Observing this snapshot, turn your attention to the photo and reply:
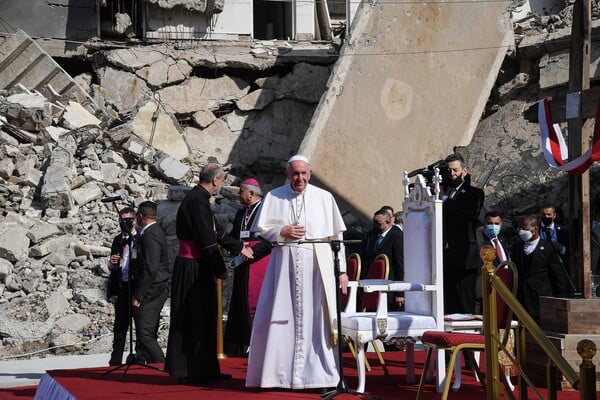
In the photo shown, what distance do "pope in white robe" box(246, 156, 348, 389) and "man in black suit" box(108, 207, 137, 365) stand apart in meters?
2.03

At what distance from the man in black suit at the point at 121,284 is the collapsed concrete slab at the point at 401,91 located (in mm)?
6319

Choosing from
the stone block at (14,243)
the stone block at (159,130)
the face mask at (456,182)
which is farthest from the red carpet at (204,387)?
the stone block at (159,130)

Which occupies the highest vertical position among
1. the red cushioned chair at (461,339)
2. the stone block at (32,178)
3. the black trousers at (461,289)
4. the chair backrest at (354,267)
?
the stone block at (32,178)

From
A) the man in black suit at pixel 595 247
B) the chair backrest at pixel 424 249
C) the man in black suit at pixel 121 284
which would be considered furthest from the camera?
the man in black suit at pixel 595 247

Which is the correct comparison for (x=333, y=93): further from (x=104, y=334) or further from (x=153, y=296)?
(x=153, y=296)

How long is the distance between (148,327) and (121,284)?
533 millimetres

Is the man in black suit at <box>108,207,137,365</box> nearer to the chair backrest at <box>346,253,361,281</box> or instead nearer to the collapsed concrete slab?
the chair backrest at <box>346,253,361,281</box>

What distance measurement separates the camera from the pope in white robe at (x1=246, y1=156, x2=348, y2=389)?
22.4 ft

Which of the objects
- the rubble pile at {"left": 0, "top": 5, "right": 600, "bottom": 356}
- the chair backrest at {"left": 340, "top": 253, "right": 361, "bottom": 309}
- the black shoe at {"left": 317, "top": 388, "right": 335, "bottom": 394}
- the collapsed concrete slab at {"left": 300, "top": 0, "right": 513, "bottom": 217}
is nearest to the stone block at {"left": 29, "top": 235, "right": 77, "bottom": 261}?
the rubble pile at {"left": 0, "top": 5, "right": 600, "bottom": 356}

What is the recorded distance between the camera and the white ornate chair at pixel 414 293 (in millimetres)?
6707

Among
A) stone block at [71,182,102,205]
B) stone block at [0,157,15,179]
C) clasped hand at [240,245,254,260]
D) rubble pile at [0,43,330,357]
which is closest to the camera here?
clasped hand at [240,245,254,260]

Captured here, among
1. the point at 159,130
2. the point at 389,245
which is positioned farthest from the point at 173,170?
the point at 389,245

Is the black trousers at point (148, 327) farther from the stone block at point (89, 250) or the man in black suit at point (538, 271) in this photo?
the stone block at point (89, 250)

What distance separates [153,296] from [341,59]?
7.85m
